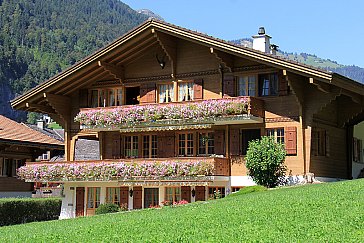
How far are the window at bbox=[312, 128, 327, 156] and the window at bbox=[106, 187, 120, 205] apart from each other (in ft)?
35.2

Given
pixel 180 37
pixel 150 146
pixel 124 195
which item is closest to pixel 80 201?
Answer: pixel 124 195

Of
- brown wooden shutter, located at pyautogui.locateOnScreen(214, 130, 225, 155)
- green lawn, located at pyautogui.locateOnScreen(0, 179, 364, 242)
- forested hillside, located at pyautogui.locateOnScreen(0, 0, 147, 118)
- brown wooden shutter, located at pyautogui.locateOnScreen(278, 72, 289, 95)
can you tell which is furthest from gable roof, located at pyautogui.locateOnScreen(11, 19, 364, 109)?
forested hillside, located at pyautogui.locateOnScreen(0, 0, 147, 118)

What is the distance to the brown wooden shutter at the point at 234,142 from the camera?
3014 centimetres

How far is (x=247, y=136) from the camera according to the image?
30.2 m

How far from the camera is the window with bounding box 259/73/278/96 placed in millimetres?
29531

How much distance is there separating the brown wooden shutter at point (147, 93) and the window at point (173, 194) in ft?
16.2

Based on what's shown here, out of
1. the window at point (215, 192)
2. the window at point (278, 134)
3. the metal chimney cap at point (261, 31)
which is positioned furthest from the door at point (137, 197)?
the metal chimney cap at point (261, 31)

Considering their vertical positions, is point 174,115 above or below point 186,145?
above

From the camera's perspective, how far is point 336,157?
31.3 metres

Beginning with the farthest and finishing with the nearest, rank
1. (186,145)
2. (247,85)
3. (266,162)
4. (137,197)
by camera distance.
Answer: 1. (137,197)
2. (186,145)
3. (247,85)
4. (266,162)

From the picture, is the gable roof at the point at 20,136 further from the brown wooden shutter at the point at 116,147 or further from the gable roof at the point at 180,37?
the brown wooden shutter at the point at 116,147

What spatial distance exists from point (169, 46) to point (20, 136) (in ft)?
41.1

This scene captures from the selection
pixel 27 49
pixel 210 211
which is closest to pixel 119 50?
pixel 210 211

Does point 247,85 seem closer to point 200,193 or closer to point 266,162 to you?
point 266,162
